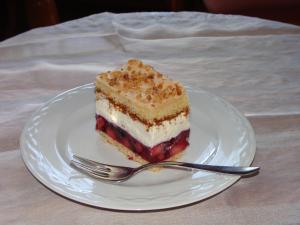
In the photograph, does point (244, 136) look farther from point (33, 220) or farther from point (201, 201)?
point (33, 220)

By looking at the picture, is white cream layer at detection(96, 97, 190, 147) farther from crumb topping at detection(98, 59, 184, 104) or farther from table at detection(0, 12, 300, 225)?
table at detection(0, 12, 300, 225)

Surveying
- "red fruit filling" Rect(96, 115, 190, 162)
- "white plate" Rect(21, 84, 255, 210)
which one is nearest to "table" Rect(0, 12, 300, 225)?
"white plate" Rect(21, 84, 255, 210)

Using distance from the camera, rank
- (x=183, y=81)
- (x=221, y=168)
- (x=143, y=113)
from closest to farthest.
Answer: (x=221, y=168)
(x=143, y=113)
(x=183, y=81)

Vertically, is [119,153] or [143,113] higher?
[143,113]

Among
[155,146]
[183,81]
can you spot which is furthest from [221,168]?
[183,81]

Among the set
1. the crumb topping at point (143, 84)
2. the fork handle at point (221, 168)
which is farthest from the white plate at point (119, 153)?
the crumb topping at point (143, 84)

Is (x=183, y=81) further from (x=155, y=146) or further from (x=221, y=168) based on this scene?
(x=221, y=168)

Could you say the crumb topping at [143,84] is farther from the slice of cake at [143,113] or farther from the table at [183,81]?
the table at [183,81]
